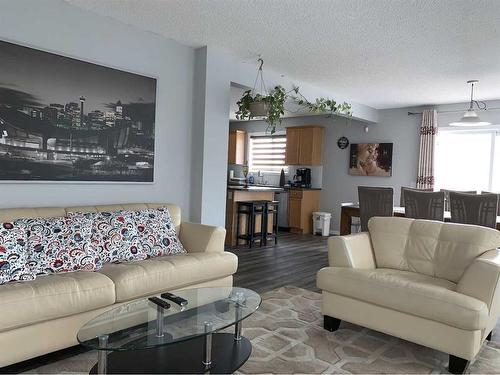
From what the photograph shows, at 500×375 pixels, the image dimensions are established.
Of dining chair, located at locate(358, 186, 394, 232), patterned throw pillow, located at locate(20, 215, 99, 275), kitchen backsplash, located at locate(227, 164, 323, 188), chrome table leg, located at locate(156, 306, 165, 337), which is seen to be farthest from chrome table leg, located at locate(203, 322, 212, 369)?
kitchen backsplash, located at locate(227, 164, 323, 188)

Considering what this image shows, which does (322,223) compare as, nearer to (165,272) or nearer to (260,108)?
(260,108)

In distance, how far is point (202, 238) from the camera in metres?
3.47

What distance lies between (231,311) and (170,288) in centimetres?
80

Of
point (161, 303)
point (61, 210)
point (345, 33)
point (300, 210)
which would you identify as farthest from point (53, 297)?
point (300, 210)

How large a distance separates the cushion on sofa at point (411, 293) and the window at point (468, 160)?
4275 millimetres

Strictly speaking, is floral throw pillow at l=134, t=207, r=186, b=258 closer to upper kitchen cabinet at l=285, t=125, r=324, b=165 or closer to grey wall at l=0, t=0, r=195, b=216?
grey wall at l=0, t=0, r=195, b=216

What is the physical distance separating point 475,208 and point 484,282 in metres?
1.98

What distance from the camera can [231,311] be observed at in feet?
7.29

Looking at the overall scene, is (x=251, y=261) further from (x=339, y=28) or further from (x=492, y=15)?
(x=492, y=15)

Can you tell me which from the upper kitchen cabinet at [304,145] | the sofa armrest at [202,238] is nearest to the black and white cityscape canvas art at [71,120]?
the sofa armrest at [202,238]

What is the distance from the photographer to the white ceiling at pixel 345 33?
3.09 metres

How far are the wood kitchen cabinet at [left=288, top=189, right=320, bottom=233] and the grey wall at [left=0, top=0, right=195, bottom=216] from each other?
12.2 ft

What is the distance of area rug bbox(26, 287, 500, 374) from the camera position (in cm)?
233

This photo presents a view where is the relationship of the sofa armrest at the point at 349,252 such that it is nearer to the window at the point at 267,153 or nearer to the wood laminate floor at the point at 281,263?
the wood laminate floor at the point at 281,263
